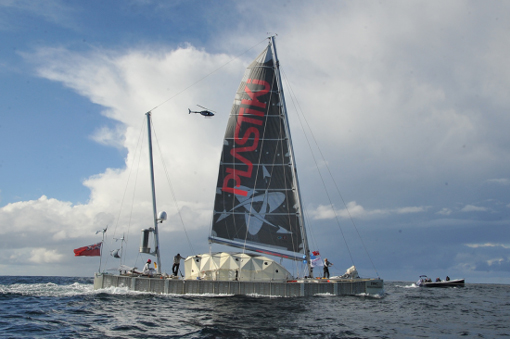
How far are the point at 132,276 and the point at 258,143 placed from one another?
17184 millimetres

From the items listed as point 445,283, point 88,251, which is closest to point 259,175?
point 88,251

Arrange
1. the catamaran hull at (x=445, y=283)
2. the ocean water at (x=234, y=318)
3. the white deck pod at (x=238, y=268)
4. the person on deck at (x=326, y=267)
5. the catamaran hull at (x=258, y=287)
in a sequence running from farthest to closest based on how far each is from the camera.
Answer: the catamaran hull at (x=445, y=283)
the person on deck at (x=326, y=267)
the white deck pod at (x=238, y=268)
the catamaran hull at (x=258, y=287)
the ocean water at (x=234, y=318)

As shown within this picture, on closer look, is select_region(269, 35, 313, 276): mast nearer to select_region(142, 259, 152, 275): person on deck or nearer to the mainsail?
the mainsail

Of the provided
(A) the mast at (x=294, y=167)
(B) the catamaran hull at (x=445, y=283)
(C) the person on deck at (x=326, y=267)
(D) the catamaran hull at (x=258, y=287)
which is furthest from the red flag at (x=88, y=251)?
(B) the catamaran hull at (x=445, y=283)

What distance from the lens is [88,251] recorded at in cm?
3381

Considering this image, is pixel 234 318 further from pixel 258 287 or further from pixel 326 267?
pixel 326 267

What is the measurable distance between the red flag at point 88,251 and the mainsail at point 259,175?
1072cm

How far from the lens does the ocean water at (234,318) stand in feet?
53.9

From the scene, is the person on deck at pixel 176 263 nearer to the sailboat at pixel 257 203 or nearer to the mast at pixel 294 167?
the sailboat at pixel 257 203

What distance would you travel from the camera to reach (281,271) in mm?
31141

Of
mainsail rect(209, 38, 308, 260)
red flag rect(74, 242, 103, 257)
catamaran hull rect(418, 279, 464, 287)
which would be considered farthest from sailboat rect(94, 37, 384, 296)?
catamaran hull rect(418, 279, 464, 287)

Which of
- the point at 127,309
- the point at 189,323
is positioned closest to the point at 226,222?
Result: the point at 127,309

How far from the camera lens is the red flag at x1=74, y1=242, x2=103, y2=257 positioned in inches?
1324

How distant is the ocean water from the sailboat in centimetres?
296
